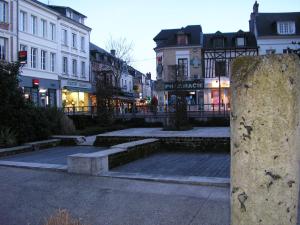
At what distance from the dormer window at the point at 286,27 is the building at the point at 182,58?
30.3ft

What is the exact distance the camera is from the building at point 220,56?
48.8m

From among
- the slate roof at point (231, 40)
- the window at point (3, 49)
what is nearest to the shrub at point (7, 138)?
the window at point (3, 49)

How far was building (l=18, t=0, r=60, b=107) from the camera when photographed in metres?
40.7

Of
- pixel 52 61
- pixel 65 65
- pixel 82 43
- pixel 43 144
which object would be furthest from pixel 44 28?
pixel 43 144

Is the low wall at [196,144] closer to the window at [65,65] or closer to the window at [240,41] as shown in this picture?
the window at [65,65]

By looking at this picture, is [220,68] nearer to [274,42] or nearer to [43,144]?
[274,42]

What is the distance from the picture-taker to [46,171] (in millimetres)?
9648

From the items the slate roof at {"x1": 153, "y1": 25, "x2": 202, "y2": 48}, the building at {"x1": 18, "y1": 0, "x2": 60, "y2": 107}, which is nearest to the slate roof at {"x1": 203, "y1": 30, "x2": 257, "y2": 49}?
the slate roof at {"x1": 153, "y1": 25, "x2": 202, "y2": 48}

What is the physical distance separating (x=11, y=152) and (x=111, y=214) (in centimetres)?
841

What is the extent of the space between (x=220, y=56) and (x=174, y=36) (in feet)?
20.6

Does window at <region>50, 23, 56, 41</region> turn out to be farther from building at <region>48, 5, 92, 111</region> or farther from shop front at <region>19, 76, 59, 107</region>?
shop front at <region>19, 76, 59, 107</region>

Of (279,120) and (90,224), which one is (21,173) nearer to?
(90,224)

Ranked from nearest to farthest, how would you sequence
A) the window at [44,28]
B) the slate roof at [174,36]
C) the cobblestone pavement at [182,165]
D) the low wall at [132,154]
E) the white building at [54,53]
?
the cobblestone pavement at [182,165]
the low wall at [132,154]
the white building at [54,53]
the window at [44,28]
the slate roof at [174,36]

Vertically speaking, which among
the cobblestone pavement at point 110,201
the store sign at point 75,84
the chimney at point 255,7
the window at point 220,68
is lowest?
the cobblestone pavement at point 110,201
